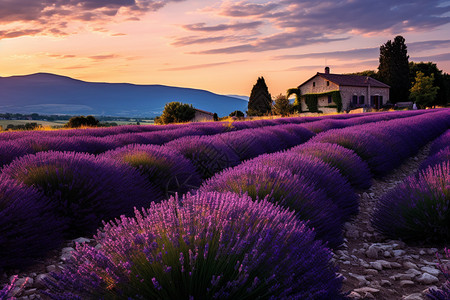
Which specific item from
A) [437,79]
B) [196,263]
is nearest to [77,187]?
[196,263]

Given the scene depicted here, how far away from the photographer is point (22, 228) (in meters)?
2.68

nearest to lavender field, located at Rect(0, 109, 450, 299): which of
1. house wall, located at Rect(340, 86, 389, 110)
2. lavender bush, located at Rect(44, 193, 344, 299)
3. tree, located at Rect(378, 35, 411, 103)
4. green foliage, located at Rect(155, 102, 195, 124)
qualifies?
lavender bush, located at Rect(44, 193, 344, 299)

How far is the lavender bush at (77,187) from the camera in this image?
11.0 feet

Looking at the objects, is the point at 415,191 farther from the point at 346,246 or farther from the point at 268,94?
the point at 268,94

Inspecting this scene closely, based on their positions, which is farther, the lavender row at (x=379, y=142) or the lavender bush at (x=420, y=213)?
the lavender row at (x=379, y=142)

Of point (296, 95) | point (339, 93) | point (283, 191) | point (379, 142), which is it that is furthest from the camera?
point (296, 95)

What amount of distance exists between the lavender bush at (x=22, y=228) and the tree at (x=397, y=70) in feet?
182

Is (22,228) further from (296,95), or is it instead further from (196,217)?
(296,95)

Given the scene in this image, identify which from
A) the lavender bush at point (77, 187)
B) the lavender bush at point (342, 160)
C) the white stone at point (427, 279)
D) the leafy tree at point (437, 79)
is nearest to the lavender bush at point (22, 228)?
the lavender bush at point (77, 187)

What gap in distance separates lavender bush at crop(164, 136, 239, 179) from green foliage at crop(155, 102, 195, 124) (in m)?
28.6

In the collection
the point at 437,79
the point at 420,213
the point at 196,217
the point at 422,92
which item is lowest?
the point at 420,213

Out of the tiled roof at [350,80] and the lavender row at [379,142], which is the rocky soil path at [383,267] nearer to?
the lavender row at [379,142]

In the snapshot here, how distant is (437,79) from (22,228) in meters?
65.5

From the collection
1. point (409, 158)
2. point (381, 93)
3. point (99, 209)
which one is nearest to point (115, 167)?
point (99, 209)
